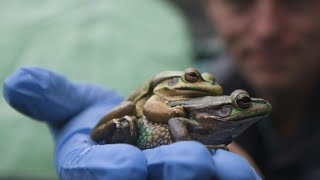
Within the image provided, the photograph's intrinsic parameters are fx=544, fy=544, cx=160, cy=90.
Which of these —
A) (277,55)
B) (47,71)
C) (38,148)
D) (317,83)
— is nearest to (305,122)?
(317,83)

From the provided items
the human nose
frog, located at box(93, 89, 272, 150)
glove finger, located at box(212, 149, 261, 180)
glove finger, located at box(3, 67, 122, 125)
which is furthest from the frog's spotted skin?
the human nose

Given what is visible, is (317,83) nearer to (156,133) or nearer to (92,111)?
(92,111)

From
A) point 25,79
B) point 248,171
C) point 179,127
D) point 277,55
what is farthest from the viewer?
point 277,55

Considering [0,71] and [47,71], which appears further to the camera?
[0,71]

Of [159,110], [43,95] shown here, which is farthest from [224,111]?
[43,95]

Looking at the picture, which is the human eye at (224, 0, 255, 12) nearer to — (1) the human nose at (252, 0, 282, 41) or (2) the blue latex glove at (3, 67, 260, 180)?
(1) the human nose at (252, 0, 282, 41)

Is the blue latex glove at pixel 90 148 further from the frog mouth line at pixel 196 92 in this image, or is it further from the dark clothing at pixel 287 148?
the dark clothing at pixel 287 148

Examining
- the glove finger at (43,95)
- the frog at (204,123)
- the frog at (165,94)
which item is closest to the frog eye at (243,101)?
the frog at (204,123)
